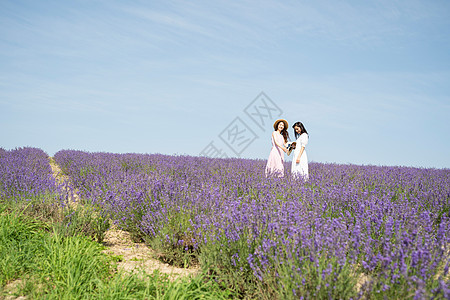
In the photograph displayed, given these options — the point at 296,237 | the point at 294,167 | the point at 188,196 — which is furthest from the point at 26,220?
the point at 294,167

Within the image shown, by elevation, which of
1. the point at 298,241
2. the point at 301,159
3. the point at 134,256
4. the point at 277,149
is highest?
the point at 277,149


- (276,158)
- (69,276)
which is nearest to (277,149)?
(276,158)

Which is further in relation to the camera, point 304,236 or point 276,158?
point 276,158

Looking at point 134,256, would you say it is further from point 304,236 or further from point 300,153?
point 300,153

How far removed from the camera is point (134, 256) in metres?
3.17

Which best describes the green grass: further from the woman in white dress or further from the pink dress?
the woman in white dress

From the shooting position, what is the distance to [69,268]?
2.46 m

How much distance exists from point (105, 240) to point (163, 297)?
6.11 ft

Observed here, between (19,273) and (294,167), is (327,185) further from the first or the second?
(19,273)

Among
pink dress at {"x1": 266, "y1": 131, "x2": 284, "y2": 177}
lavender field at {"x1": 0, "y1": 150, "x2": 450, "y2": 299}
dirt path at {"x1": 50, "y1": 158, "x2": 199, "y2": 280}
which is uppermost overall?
pink dress at {"x1": 266, "y1": 131, "x2": 284, "y2": 177}

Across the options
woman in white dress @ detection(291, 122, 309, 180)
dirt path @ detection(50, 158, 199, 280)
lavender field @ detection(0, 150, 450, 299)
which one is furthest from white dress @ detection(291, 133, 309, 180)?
dirt path @ detection(50, 158, 199, 280)

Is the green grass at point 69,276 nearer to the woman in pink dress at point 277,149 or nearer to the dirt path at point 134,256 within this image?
the dirt path at point 134,256

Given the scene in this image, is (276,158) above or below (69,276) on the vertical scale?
above

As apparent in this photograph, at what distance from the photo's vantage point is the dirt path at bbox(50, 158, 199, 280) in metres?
2.76
